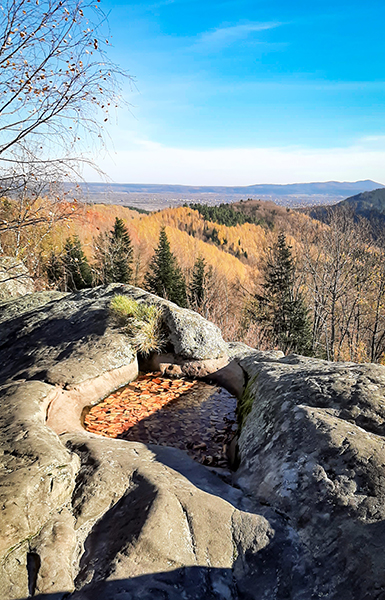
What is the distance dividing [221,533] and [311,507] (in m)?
0.73

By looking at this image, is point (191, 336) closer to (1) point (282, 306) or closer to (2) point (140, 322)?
(2) point (140, 322)

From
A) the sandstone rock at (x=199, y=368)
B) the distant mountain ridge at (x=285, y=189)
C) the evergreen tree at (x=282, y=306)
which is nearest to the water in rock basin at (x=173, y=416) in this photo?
the sandstone rock at (x=199, y=368)

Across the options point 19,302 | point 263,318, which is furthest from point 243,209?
point 19,302

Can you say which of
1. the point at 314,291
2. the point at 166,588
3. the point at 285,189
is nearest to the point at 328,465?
the point at 166,588

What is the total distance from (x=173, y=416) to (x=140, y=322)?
1.89 metres

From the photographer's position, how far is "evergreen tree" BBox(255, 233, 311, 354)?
2475 centimetres

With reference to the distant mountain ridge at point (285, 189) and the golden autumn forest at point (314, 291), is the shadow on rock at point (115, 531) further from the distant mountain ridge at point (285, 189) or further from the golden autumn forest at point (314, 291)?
the distant mountain ridge at point (285, 189)

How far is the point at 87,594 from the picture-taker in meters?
2.35

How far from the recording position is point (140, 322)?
6609mm

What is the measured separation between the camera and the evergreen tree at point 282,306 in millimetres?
24750

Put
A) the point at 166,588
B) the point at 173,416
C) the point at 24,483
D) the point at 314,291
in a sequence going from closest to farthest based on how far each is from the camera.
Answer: the point at 166,588
the point at 24,483
the point at 173,416
the point at 314,291

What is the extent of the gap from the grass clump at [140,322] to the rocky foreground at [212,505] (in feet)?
7.00

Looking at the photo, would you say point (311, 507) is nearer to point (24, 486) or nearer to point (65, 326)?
point (24, 486)

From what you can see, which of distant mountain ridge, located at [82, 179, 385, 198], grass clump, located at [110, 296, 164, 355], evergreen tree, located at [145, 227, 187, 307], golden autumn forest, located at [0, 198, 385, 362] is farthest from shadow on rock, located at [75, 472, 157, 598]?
distant mountain ridge, located at [82, 179, 385, 198]
